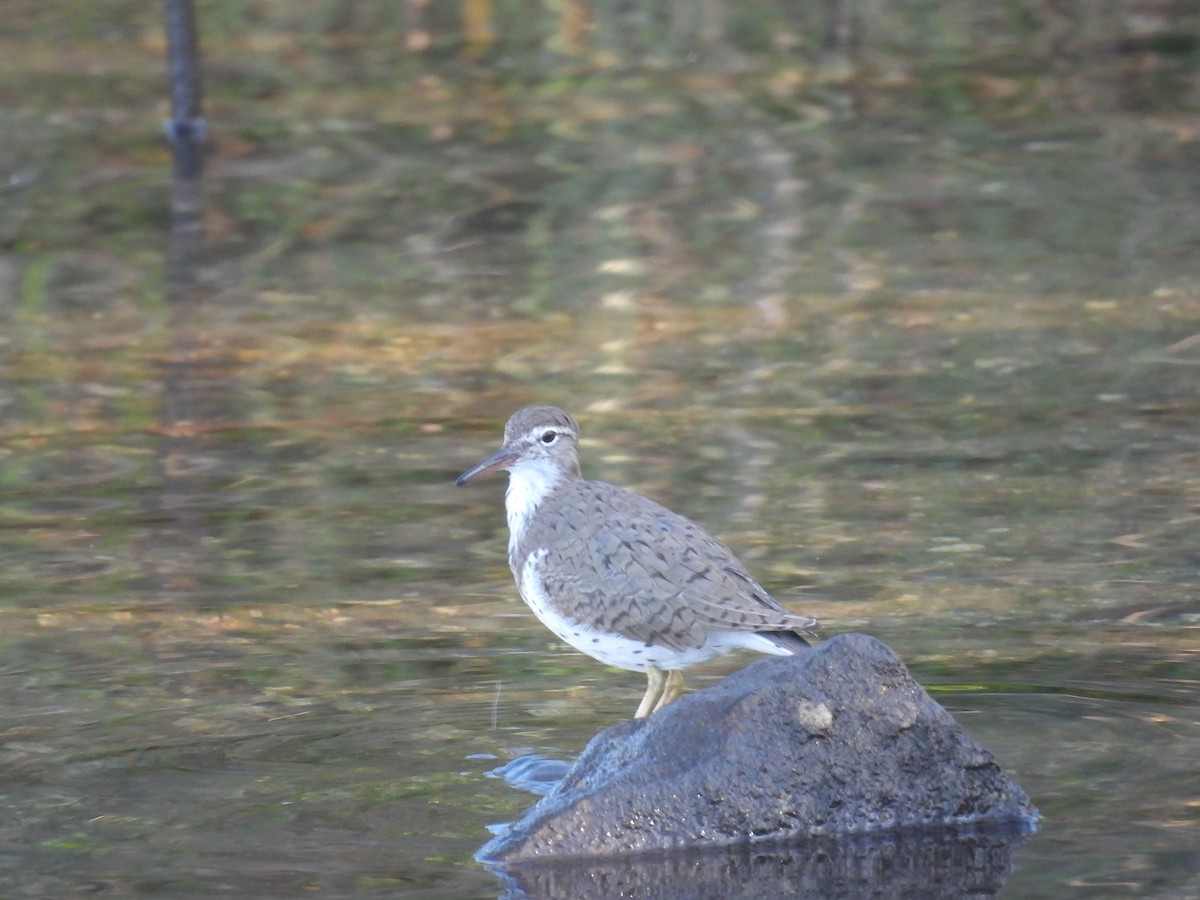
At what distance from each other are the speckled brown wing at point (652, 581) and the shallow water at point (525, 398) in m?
0.48

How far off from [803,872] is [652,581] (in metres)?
1.24

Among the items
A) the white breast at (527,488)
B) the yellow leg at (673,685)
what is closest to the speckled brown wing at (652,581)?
the white breast at (527,488)

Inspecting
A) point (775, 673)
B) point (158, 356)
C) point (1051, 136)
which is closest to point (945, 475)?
point (775, 673)

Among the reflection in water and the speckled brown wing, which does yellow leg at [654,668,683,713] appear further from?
the reflection in water

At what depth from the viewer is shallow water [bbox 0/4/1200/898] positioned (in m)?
6.92

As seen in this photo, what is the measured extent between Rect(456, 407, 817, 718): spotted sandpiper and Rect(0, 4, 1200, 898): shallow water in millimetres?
387

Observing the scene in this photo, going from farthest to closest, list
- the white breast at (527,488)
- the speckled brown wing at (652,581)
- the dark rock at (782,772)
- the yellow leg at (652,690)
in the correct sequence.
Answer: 1. the white breast at (527,488)
2. the yellow leg at (652,690)
3. the speckled brown wing at (652,581)
4. the dark rock at (782,772)

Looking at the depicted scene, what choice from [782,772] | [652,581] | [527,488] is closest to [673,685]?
[652,581]

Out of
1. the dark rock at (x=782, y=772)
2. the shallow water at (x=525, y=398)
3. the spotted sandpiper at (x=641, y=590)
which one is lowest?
the shallow water at (x=525, y=398)

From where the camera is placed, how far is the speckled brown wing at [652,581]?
6.91 m

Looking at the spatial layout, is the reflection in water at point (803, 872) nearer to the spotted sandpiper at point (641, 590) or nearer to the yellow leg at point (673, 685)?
the spotted sandpiper at point (641, 590)

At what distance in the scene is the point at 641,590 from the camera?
7000 millimetres

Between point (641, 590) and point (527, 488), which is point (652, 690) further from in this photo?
point (527, 488)

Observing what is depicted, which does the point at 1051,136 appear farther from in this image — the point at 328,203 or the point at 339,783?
the point at 339,783
